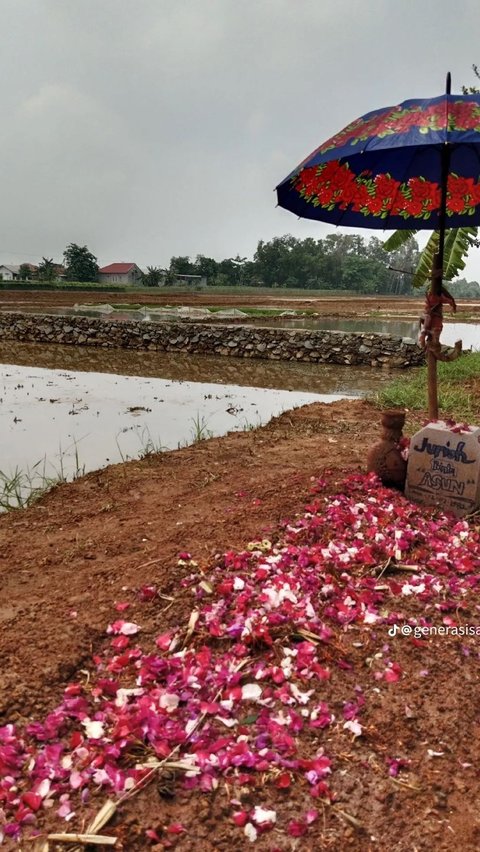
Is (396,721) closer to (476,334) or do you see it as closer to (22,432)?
(22,432)

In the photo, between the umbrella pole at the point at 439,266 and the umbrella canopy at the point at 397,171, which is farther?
the umbrella pole at the point at 439,266

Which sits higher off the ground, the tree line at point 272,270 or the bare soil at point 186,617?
the tree line at point 272,270

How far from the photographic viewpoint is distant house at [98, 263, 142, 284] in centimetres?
8050

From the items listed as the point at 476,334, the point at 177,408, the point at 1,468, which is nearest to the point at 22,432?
the point at 1,468

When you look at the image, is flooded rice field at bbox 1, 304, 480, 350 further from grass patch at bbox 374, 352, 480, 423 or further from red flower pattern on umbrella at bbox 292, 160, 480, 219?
red flower pattern on umbrella at bbox 292, 160, 480, 219

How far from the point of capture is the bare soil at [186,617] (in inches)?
69.2

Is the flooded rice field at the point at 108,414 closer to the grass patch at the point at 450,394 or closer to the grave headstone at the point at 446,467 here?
the grass patch at the point at 450,394

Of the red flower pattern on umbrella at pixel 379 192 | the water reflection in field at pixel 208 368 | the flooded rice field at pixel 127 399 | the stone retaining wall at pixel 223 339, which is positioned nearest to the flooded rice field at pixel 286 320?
the stone retaining wall at pixel 223 339

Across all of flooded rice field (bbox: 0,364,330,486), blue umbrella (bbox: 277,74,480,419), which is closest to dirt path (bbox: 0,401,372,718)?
flooded rice field (bbox: 0,364,330,486)

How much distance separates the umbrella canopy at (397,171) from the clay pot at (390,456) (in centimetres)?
143

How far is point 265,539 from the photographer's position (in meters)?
3.43

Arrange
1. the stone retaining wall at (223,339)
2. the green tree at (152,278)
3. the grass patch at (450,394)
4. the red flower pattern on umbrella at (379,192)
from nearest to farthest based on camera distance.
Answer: the red flower pattern on umbrella at (379,192)
the grass patch at (450,394)
the stone retaining wall at (223,339)
the green tree at (152,278)

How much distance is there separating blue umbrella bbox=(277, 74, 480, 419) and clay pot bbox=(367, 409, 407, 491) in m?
0.63

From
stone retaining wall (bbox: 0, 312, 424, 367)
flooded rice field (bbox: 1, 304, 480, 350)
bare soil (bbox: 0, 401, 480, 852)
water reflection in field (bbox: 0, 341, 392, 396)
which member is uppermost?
flooded rice field (bbox: 1, 304, 480, 350)
